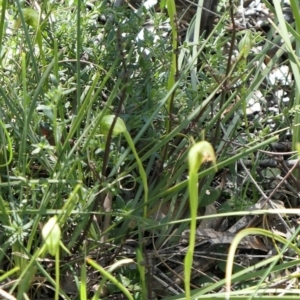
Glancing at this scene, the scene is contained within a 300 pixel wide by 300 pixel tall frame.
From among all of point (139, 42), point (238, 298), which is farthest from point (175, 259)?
point (139, 42)

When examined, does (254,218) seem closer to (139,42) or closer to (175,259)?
(175,259)

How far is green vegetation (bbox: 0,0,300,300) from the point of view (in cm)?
90

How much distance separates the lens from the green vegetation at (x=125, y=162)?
899 mm

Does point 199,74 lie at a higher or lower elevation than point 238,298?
higher

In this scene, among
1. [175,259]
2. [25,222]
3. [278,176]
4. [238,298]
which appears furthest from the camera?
[278,176]

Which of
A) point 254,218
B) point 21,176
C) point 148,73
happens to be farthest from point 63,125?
point 254,218

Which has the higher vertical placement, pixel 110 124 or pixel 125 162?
pixel 110 124

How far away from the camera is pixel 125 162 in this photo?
112 cm

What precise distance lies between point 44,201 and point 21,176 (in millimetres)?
57

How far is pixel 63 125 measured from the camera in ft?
3.11

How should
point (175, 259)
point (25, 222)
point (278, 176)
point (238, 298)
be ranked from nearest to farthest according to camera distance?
point (238, 298) < point (25, 222) < point (175, 259) < point (278, 176)

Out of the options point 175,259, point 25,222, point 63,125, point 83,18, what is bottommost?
point 175,259

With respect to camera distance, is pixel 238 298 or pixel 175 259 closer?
pixel 238 298

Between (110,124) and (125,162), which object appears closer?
(110,124)
